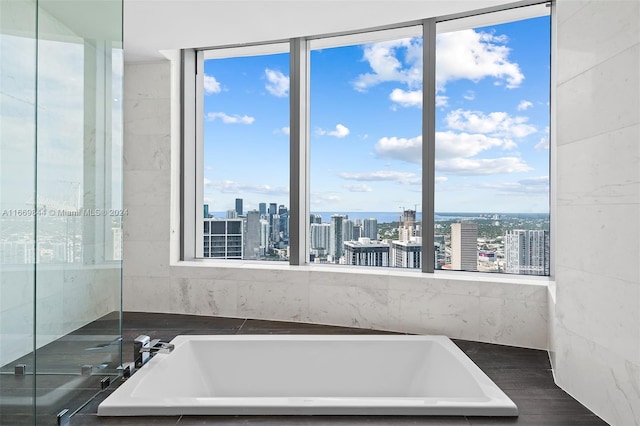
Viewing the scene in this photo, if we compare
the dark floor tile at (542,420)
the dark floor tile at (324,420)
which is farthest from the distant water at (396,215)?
the dark floor tile at (324,420)

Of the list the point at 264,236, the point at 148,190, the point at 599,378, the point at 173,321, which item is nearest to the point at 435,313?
the point at 599,378

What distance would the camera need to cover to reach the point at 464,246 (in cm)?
262

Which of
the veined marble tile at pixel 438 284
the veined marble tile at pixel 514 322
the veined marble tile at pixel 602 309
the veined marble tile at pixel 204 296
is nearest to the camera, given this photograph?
the veined marble tile at pixel 602 309

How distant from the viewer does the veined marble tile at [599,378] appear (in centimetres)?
136

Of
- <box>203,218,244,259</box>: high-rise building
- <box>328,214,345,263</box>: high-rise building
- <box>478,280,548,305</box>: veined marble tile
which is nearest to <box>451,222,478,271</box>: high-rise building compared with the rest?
<box>478,280,548,305</box>: veined marble tile

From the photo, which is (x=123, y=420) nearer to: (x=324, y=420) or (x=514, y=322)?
(x=324, y=420)

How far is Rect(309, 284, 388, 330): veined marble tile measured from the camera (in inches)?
99.8

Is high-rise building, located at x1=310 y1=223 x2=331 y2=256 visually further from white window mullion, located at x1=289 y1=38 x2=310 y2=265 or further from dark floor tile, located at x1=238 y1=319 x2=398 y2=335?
dark floor tile, located at x1=238 y1=319 x2=398 y2=335

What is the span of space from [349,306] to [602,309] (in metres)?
1.40

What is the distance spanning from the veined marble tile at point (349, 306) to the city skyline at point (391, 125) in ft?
1.93

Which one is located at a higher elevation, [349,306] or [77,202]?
[77,202]

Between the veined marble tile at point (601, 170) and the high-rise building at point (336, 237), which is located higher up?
the veined marble tile at point (601, 170)

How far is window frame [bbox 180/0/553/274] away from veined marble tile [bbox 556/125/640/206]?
852 mm

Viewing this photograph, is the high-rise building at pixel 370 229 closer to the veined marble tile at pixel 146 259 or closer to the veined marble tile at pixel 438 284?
the veined marble tile at pixel 438 284
